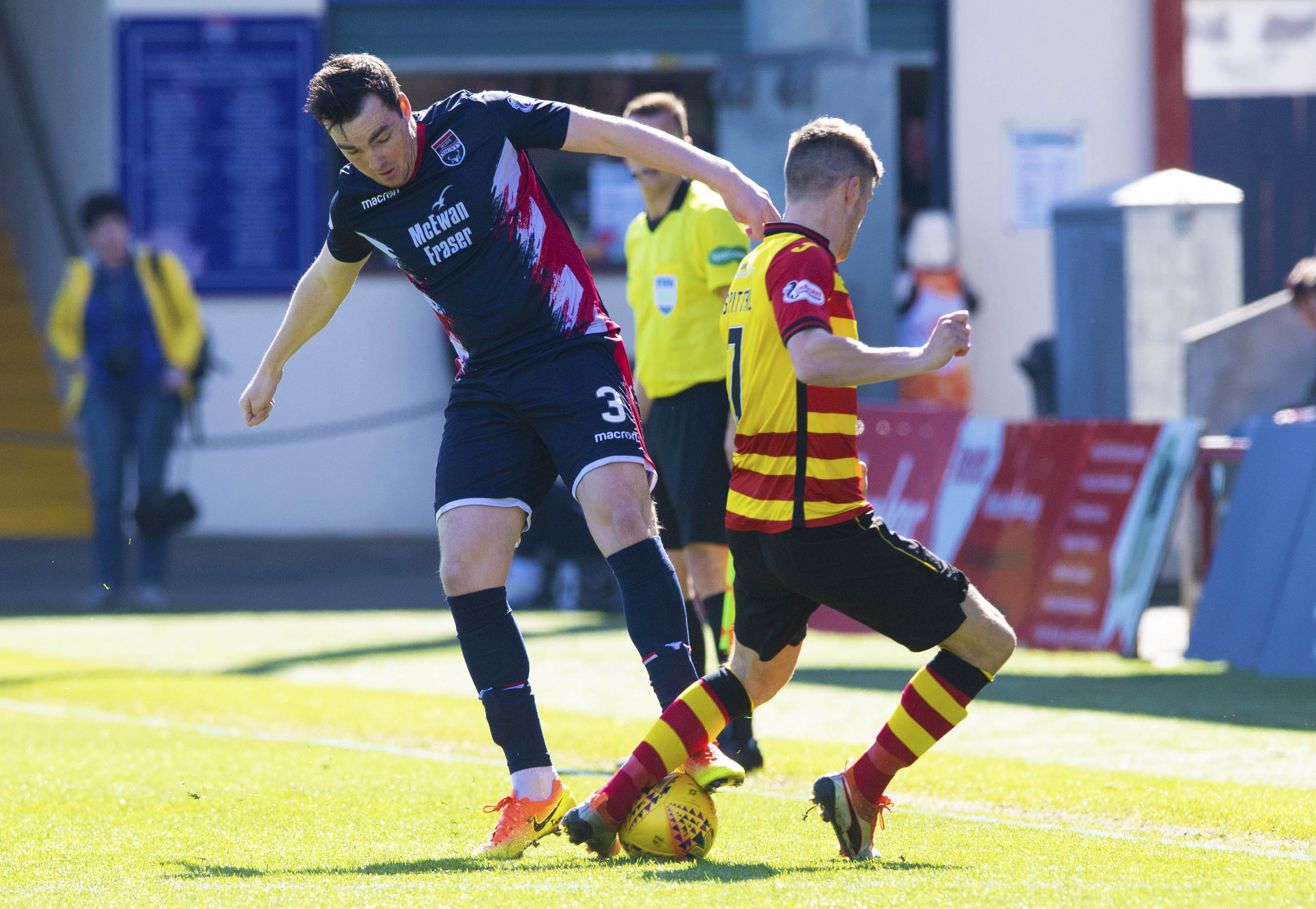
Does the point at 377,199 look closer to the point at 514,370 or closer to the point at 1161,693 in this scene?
the point at 514,370

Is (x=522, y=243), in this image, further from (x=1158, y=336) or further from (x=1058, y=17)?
(x=1058, y=17)

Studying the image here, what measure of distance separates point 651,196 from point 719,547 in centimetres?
118

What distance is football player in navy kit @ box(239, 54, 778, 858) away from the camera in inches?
182

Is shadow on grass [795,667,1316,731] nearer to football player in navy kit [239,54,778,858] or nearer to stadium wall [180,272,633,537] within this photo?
football player in navy kit [239,54,778,858]

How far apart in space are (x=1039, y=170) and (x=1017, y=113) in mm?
507

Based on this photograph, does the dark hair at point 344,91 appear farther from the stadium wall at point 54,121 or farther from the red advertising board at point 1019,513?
the stadium wall at point 54,121

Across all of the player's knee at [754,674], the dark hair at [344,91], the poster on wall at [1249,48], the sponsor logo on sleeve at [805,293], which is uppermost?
the poster on wall at [1249,48]

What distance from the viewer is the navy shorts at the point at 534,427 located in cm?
466

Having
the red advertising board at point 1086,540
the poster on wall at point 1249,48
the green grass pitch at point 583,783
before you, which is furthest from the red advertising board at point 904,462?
the poster on wall at point 1249,48

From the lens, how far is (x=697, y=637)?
21.0 feet

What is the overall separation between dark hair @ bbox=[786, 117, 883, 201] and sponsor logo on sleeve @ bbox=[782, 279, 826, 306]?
0.30 m

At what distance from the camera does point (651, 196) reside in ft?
20.8

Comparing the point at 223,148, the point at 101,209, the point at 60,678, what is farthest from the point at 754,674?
the point at 223,148

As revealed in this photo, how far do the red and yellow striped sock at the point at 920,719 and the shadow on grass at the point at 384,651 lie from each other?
4594 millimetres
